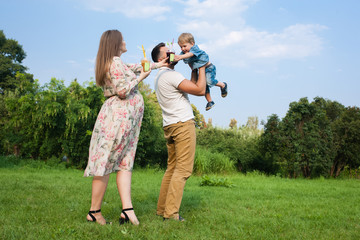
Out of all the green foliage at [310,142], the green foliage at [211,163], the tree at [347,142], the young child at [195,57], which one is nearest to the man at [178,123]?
the young child at [195,57]

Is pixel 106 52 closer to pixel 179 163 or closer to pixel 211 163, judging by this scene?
pixel 179 163

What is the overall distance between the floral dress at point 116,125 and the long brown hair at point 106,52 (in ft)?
0.19

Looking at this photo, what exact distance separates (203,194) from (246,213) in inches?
68.6

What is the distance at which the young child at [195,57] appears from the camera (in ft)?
12.2

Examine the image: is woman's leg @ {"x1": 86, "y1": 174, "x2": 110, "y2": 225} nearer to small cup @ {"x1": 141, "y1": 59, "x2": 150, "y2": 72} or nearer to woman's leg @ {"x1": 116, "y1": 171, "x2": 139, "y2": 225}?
woman's leg @ {"x1": 116, "y1": 171, "x2": 139, "y2": 225}

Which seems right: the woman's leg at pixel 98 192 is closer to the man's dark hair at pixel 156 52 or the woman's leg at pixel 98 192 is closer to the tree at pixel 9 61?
the man's dark hair at pixel 156 52

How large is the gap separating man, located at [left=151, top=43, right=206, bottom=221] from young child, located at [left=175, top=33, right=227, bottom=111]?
0.11 m

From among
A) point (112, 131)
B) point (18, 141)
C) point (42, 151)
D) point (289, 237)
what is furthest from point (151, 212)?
point (18, 141)

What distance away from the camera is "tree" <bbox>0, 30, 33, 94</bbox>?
26875 millimetres

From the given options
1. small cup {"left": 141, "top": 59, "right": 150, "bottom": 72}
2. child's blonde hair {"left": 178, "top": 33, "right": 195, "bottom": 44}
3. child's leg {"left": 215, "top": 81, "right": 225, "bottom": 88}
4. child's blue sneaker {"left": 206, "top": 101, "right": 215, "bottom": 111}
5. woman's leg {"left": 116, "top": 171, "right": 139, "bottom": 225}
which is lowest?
woman's leg {"left": 116, "top": 171, "right": 139, "bottom": 225}

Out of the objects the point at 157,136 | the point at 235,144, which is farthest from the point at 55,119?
the point at 235,144

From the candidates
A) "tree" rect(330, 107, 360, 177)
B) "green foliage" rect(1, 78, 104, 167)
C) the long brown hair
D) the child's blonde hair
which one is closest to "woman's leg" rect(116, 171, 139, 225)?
the long brown hair

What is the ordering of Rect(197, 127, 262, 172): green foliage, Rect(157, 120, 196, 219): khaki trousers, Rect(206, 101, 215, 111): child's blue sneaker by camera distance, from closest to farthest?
Rect(157, 120, 196, 219): khaki trousers
Rect(206, 101, 215, 111): child's blue sneaker
Rect(197, 127, 262, 172): green foliage

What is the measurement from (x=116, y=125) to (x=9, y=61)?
2871 centimetres
